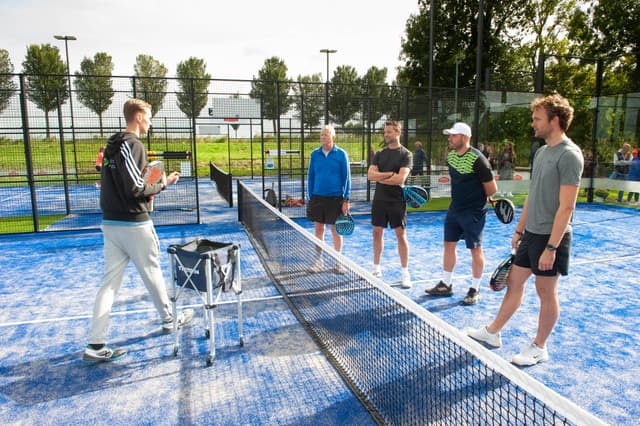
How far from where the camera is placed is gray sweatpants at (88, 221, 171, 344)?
4035 millimetres

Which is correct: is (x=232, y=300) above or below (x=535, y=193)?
below

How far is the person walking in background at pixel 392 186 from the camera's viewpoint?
587cm

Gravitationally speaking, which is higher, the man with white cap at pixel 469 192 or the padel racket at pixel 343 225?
the man with white cap at pixel 469 192

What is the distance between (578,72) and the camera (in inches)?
628

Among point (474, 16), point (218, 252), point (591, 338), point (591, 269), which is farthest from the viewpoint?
point (474, 16)

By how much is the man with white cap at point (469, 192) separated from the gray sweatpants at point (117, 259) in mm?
3379

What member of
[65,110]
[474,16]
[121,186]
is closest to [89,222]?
[65,110]

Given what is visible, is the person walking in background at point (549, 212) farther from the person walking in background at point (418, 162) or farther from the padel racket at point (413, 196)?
the person walking in background at point (418, 162)

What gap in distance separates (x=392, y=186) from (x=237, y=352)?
118 inches

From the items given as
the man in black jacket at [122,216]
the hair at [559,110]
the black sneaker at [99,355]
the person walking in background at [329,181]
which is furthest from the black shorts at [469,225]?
the black sneaker at [99,355]

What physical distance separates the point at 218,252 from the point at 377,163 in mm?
2861

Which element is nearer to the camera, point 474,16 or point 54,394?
point 54,394

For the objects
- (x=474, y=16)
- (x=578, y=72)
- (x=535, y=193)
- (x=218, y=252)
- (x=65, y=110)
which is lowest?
(x=218, y=252)

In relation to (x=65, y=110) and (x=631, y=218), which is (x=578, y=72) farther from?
(x=65, y=110)
